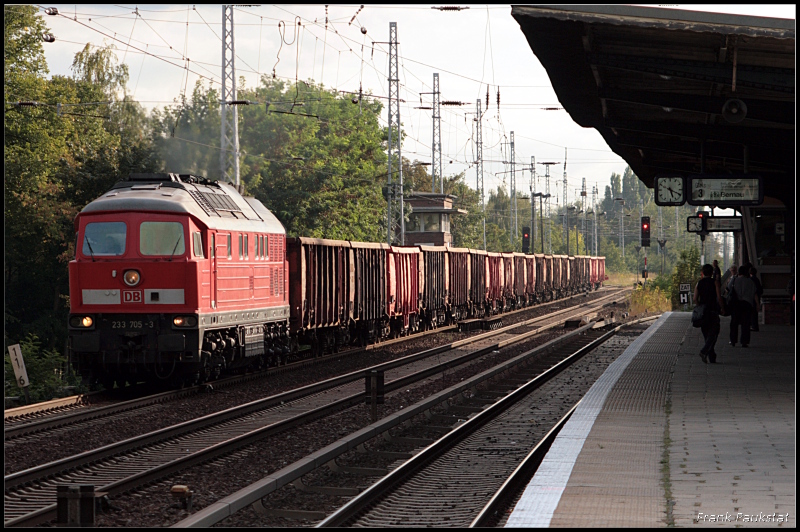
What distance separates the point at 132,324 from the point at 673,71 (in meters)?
9.50

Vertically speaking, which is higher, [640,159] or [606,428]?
[640,159]

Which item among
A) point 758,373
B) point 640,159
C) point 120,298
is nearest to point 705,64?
point 758,373

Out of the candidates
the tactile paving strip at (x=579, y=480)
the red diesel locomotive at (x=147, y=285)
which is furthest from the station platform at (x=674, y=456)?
the red diesel locomotive at (x=147, y=285)

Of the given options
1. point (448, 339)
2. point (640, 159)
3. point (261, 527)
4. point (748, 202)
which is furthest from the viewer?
point (448, 339)

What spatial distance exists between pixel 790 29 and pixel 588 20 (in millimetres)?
2181

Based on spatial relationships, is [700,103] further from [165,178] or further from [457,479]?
[165,178]

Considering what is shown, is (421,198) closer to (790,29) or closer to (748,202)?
(748,202)

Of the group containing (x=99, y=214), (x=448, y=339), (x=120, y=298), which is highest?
(x=99, y=214)

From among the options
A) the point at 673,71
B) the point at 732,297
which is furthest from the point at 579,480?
the point at 732,297

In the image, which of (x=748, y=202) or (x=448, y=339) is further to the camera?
(x=448, y=339)

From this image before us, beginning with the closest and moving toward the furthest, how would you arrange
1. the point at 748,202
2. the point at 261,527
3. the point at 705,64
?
the point at 261,527, the point at 705,64, the point at 748,202

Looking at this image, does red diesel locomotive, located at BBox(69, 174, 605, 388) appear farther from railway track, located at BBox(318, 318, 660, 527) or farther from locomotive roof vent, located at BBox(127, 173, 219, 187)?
railway track, located at BBox(318, 318, 660, 527)

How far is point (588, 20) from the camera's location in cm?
1133

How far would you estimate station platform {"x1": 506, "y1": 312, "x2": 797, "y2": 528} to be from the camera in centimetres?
720
